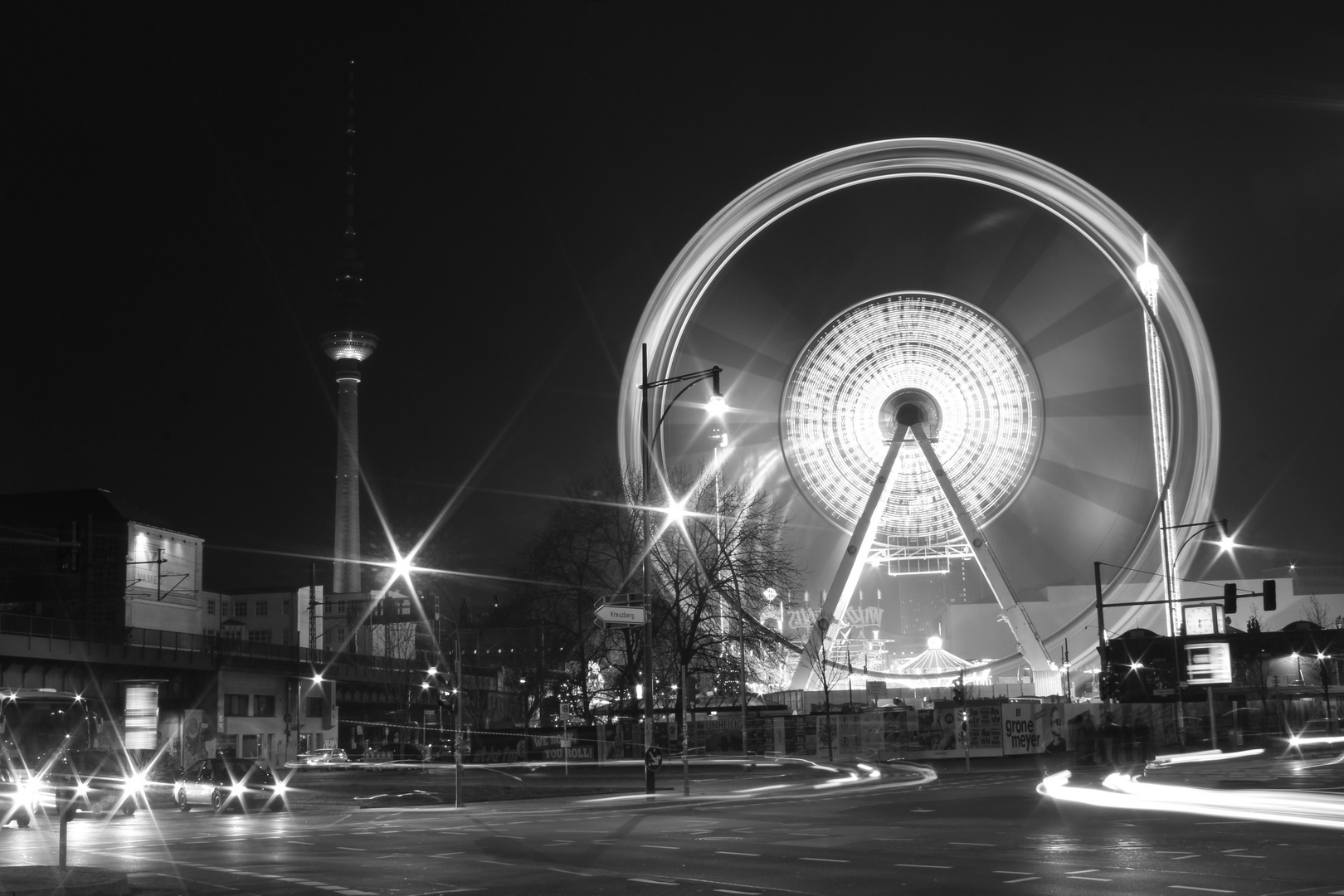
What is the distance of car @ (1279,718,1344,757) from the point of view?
38284 mm

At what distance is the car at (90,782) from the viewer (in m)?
28.5

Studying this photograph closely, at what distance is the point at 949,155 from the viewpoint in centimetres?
5066

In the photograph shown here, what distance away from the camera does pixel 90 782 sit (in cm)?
2956

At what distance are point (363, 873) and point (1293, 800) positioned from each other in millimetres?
12117

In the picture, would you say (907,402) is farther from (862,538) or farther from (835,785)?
(835,785)

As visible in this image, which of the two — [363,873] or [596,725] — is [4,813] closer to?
[363,873]

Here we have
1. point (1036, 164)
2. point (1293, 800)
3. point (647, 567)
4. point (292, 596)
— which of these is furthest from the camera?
point (292, 596)

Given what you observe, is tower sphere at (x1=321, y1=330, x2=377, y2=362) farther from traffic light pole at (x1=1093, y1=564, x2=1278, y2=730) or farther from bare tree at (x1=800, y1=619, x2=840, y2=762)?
traffic light pole at (x1=1093, y1=564, x2=1278, y2=730)

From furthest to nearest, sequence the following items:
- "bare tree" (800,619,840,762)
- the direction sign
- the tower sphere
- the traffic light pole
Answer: the tower sphere, "bare tree" (800,619,840,762), the traffic light pole, the direction sign

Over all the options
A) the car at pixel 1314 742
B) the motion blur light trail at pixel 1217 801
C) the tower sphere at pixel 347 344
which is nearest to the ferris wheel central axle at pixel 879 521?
the car at pixel 1314 742

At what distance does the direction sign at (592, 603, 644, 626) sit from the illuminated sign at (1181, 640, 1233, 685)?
3147 cm

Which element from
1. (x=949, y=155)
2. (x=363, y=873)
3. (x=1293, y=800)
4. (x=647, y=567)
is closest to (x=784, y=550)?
(x=949, y=155)

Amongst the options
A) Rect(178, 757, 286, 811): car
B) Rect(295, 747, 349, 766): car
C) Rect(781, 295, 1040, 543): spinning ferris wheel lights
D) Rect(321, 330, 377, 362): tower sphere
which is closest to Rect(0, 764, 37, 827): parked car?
Rect(178, 757, 286, 811): car

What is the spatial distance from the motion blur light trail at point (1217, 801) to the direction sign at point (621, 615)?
835 cm
